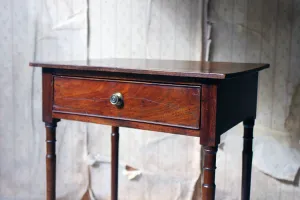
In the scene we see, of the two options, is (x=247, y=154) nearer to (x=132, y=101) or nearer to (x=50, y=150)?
(x=132, y=101)

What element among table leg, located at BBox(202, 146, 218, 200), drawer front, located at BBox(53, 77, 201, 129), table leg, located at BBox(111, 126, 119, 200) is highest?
drawer front, located at BBox(53, 77, 201, 129)

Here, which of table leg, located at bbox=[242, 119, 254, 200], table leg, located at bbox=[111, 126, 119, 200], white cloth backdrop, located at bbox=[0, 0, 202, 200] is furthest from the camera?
white cloth backdrop, located at bbox=[0, 0, 202, 200]

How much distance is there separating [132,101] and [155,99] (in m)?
0.08

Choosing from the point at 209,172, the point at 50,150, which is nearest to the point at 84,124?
the point at 50,150

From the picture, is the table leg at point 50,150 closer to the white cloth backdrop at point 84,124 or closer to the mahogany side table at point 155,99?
the mahogany side table at point 155,99

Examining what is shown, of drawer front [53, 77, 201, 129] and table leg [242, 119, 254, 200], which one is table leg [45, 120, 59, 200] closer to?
drawer front [53, 77, 201, 129]

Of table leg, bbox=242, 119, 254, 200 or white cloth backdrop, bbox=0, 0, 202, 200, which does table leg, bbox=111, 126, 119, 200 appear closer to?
white cloth backdrop, bbox=0, 0, 202, 200

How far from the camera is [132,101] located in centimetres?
120

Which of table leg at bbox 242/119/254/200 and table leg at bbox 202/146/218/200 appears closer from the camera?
table leg at bbox 202/146/218/200

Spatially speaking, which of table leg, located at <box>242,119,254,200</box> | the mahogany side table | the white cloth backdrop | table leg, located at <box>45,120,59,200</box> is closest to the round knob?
the mahogany side table

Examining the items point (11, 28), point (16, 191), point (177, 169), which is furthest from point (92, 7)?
point (16, 191)

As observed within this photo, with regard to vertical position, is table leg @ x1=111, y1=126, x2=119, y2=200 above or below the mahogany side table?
below

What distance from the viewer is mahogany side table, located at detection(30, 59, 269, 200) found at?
3.57 feet

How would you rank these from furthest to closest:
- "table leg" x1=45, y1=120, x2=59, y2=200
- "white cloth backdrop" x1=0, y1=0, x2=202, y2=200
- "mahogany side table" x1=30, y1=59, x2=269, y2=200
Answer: "white cloth backdrop" x1=0, y1=0, x2=202, y2=200, "table leg" x1=45, y1=120, x2=59, y2=200, "mahogany side table" x1=30, y1=59, x2=269, y2=200
